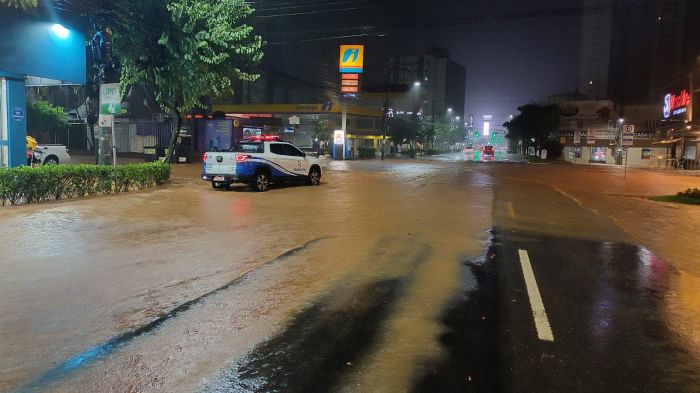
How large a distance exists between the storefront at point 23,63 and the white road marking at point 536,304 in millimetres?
15204

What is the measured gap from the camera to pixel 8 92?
16.9 metres

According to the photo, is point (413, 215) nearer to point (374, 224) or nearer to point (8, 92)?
point (374, 224)

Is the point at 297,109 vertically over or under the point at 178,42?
over

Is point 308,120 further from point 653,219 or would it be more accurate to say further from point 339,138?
point 653,219

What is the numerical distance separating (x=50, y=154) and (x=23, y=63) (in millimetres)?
13194

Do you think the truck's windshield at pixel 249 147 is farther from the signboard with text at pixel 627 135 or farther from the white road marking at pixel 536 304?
the signboard with text at pixel 627 135

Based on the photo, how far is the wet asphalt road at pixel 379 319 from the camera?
4.25m

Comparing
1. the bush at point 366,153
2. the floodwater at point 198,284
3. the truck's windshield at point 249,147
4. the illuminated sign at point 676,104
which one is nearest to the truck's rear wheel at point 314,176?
the truck's windshield at point 249,147

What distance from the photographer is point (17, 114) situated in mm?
17281

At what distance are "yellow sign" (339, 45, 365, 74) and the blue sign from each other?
32087 millimetres

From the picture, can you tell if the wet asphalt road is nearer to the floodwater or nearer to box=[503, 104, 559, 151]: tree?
the floodwater

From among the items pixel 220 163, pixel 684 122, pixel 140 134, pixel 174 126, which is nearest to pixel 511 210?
pixel 220 163

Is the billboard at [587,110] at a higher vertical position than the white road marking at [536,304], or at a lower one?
higher

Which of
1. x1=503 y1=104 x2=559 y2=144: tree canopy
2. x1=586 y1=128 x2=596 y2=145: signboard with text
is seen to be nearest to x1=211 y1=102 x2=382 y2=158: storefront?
x1=503 y1=104 x2=559 y2=144: tree canopy
